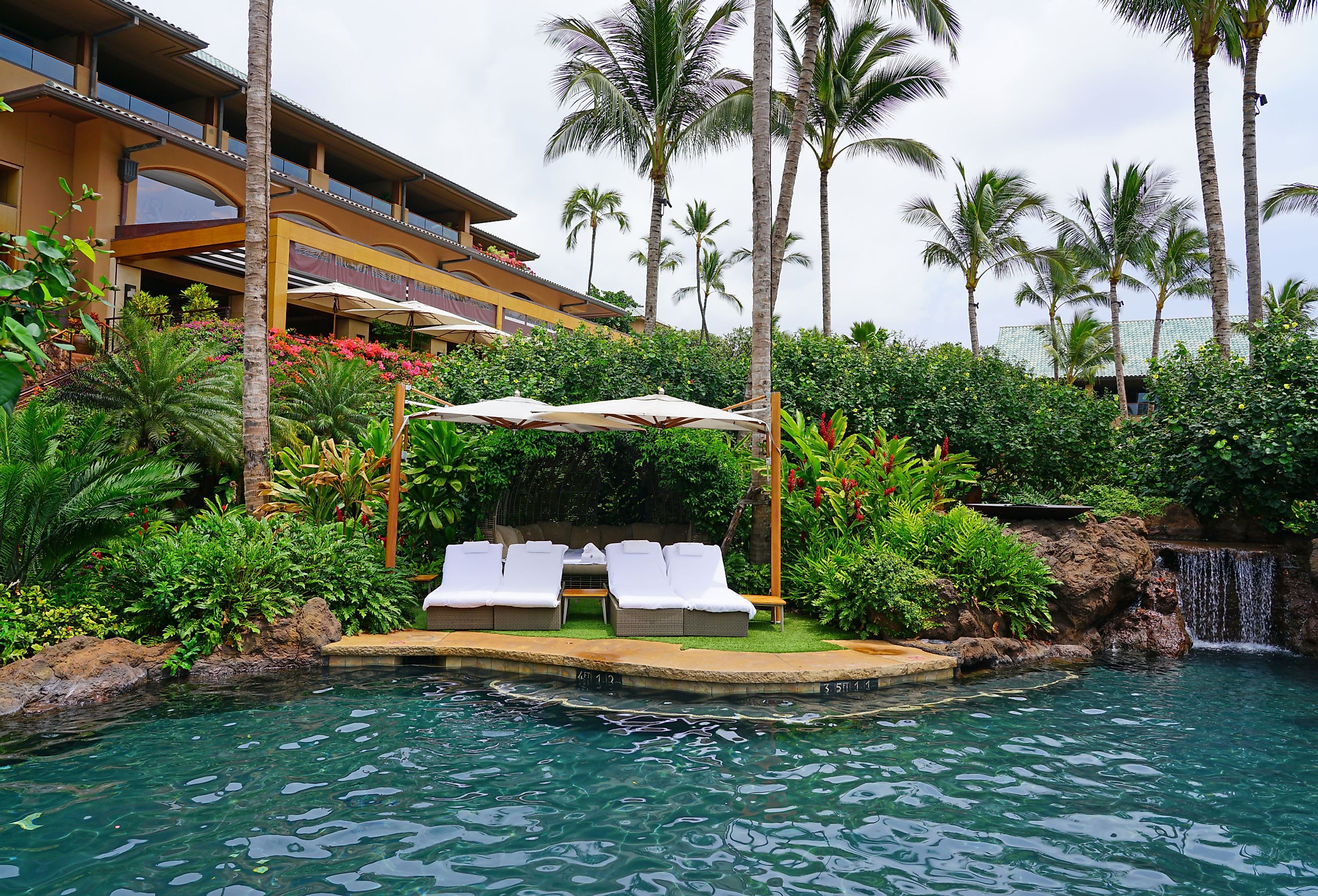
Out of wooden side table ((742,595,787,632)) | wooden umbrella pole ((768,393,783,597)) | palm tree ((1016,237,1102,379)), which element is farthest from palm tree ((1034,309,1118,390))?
wooden side table ((742,595,787,632))

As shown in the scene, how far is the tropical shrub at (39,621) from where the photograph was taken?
6.70 metres

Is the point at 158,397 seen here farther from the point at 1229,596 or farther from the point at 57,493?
the point at 1229,596

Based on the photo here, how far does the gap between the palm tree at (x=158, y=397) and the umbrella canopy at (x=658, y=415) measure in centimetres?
522

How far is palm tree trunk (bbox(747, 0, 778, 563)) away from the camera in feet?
34.8

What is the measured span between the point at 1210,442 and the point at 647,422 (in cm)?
863

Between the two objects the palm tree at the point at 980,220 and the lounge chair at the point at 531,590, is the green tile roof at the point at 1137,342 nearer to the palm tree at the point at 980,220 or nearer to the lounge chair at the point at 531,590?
the palm tree at the point at 980,220

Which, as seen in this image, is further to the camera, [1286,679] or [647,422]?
[647,422]

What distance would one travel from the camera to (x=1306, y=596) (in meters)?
10.3

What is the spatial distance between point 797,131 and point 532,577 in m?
9.52

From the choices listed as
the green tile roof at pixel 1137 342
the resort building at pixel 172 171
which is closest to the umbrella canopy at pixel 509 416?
the resort building at pixel 172 171

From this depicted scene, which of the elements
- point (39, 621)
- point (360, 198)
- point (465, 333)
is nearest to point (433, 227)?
point (360, 198)

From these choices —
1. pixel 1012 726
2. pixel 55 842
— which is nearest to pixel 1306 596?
pixel 1012 726

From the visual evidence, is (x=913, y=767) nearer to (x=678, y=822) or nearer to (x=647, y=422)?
(x=678, y=822)

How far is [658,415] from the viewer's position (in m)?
9.00
